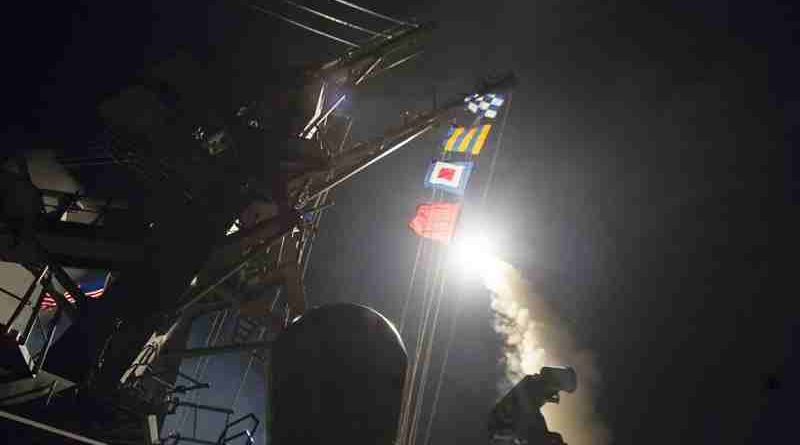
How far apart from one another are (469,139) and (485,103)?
210 centimetres

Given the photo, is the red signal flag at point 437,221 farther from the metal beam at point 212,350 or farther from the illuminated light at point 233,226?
→ the metal beam at point 212,350

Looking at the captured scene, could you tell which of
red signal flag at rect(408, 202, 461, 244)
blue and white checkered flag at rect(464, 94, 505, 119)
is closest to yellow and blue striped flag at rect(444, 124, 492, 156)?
blue and white checkered flag at rect(464, 94, 505, 119)

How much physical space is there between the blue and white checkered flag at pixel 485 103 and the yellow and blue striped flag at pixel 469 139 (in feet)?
2.38

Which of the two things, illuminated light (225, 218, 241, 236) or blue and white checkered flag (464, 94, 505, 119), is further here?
blue and white checkered flag (464, 94, 505, 119)

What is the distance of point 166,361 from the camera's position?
1592 cm

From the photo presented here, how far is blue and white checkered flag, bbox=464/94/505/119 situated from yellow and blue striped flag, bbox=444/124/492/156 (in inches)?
28.5

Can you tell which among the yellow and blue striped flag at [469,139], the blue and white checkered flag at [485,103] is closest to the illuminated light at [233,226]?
the blue and white checkered flag at [485,103]

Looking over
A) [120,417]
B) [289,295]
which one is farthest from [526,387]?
[120,417]

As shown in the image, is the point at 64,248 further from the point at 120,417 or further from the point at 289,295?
the point at 289,295

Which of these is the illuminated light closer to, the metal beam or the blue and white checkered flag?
the metal beam

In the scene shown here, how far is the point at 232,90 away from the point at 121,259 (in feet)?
15.9

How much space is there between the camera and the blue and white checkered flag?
16.6 meters

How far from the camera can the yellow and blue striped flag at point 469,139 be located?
18.4 meters

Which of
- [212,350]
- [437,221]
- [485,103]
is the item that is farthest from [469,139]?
[212,350]
